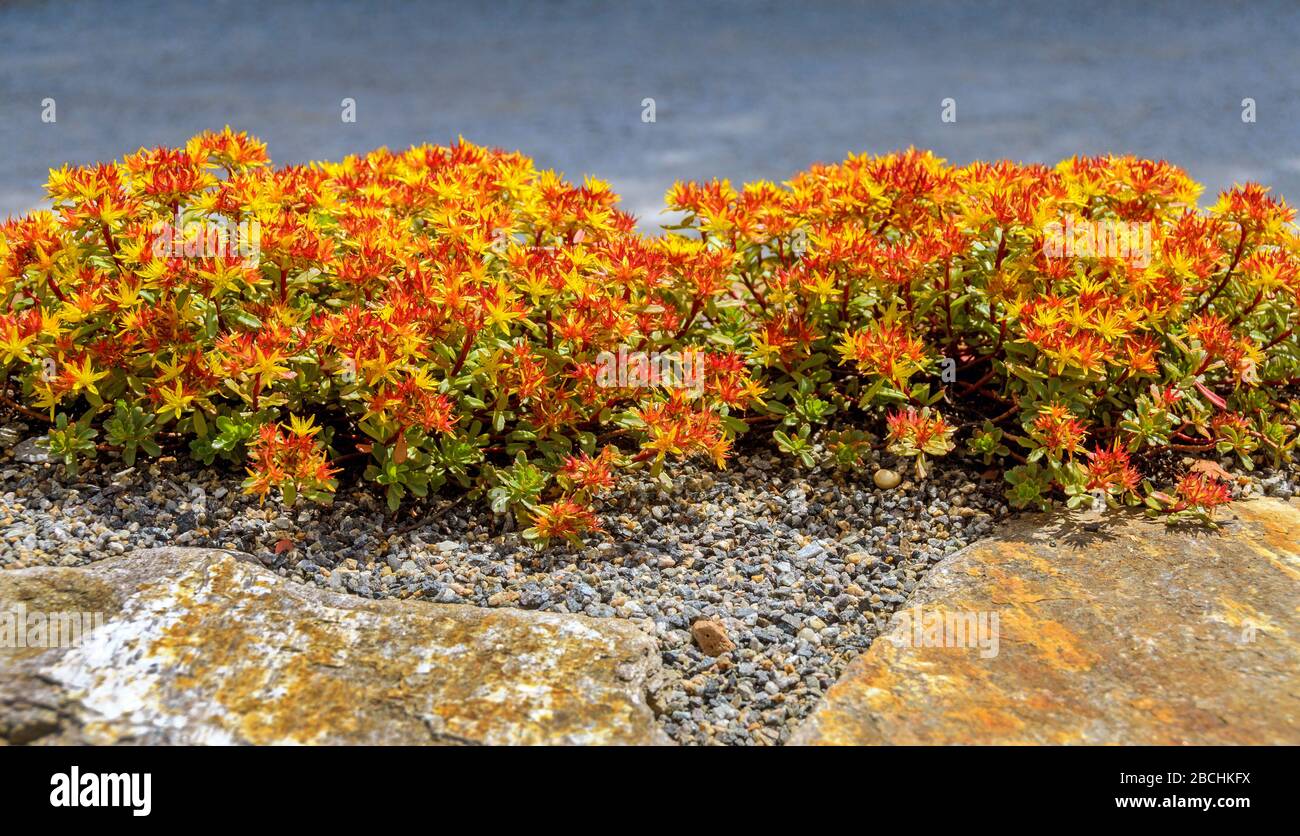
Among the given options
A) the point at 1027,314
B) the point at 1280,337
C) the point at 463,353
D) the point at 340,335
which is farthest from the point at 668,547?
the point at 1280,337

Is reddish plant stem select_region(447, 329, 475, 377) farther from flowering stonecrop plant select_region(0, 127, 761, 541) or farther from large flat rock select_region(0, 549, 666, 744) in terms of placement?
large flat rock select_region(0, 549, 666, 744)

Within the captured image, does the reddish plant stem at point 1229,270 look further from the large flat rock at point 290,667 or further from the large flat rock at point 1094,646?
the large flat rock at point 290,667

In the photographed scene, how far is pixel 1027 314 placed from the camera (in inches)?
155

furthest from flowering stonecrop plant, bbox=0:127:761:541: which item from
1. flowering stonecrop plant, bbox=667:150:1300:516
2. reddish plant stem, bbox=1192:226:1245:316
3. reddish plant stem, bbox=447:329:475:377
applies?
reddish plant stem, bbox=1192:226:1245:316

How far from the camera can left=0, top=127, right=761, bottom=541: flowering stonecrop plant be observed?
3641 millimetres

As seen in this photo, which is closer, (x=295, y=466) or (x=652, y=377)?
(x=295, y=466)

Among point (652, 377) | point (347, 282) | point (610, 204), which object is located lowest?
point (652, 377)

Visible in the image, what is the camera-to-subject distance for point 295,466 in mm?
3498

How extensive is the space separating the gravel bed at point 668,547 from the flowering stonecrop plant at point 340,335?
14 cm

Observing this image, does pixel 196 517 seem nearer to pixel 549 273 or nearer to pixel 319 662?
pixel 319 662

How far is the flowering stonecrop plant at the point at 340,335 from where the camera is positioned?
11.9 ft

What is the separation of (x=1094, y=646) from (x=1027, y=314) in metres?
1.29
